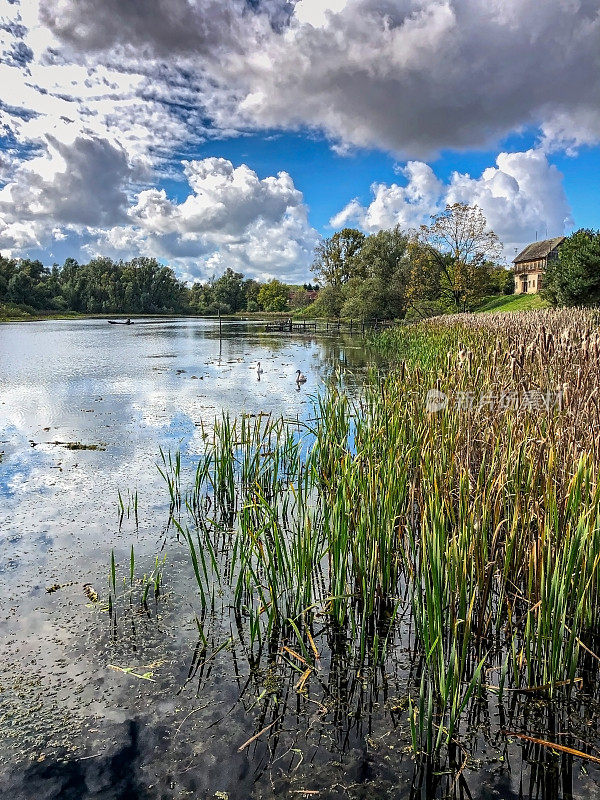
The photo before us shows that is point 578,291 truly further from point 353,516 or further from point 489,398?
point 353,516

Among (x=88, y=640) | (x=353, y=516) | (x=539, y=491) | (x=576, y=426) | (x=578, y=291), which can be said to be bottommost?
Answer: (x=88, y=640)

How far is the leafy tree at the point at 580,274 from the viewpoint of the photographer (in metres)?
32.8

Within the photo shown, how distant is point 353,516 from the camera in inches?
181

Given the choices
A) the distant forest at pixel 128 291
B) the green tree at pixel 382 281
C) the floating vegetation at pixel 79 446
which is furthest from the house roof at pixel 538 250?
the floating vegetation at pixel 79 446

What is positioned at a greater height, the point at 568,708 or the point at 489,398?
the point at 489,398

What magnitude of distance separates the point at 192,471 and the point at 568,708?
5977mm

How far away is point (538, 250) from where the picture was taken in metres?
73.9

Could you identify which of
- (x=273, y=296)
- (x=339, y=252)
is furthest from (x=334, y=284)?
(x=273, y=296)

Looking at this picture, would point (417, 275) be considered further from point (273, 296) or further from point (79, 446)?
point (273, 296)

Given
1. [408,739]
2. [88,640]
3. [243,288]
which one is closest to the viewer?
[408,739]

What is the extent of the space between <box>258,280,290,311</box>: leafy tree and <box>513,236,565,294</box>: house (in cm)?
6141

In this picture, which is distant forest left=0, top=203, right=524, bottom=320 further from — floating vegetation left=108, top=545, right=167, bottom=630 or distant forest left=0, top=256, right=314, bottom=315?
floating vegetation left=108, top=545, right=167, bottom=630

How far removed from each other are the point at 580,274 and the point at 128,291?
341 feet

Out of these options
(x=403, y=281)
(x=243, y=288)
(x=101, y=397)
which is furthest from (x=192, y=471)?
(x=243, y=288)
